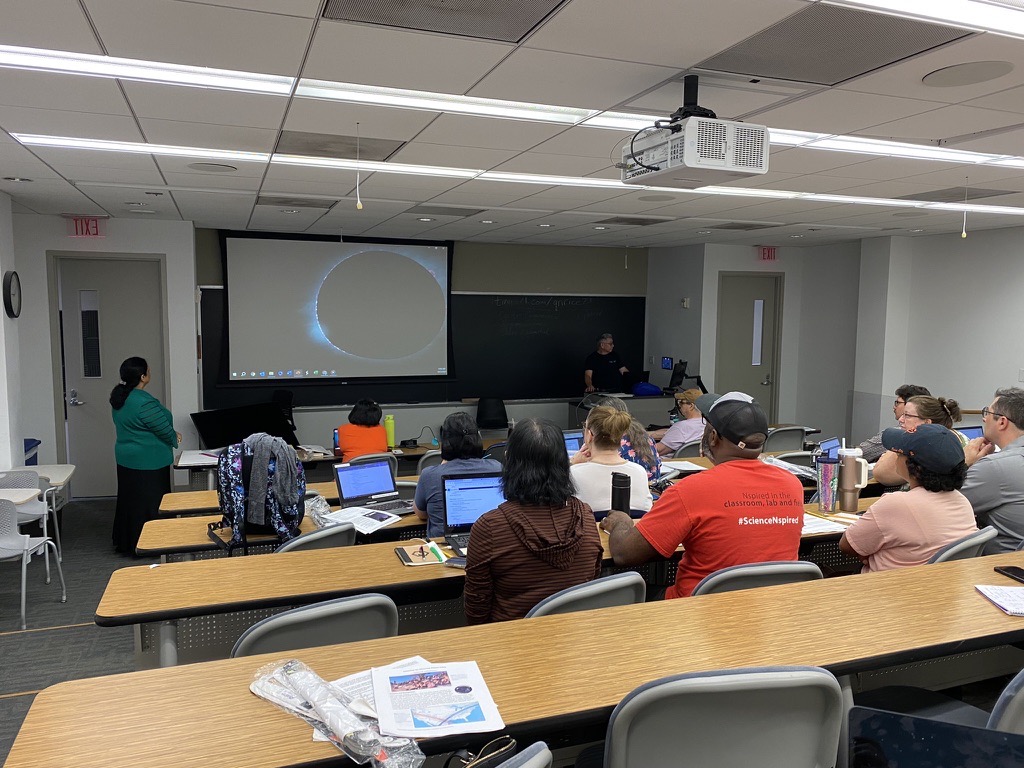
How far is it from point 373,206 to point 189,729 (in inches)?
207

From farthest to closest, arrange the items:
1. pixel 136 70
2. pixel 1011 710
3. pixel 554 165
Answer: pixel 554 165
pixel 136 70
pixel 1011 710

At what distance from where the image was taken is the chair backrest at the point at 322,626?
6.16 ft

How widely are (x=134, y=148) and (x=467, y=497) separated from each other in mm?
2734

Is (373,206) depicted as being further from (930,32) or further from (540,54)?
(930,32)

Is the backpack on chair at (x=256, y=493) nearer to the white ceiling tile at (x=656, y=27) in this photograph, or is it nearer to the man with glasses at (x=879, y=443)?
the white ceiling tile at (x=656, y=27)

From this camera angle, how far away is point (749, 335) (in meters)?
9.80

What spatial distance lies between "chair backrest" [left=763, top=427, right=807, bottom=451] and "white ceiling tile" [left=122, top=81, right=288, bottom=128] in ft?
15.7

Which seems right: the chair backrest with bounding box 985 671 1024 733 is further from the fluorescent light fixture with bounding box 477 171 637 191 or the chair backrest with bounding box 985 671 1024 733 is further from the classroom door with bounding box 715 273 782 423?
the classroom door with bounding box 715 273 782 423

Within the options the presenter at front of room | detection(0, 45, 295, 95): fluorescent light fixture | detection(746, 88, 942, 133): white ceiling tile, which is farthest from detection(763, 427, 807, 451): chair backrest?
detection(0, 45, 295, 95): fluorescent light fixture

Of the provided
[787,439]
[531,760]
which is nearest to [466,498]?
[531,760]

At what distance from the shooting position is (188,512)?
3.96 meters

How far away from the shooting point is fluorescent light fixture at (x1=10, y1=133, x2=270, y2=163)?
Result: 151 inches

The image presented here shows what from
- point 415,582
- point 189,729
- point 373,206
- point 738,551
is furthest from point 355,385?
point 189,729

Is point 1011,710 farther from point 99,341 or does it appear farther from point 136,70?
point 99,341
